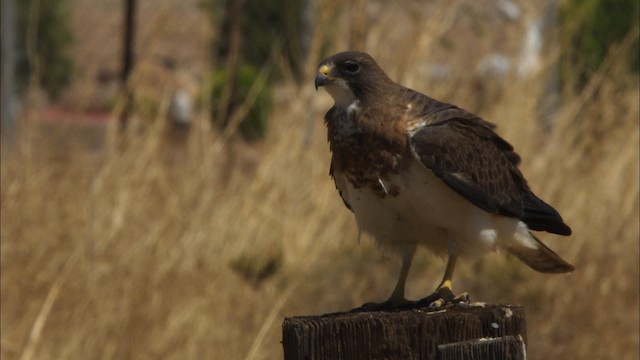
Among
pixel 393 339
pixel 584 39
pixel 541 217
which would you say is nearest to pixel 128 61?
pixel 584 39

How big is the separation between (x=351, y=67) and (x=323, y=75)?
3.9 inches

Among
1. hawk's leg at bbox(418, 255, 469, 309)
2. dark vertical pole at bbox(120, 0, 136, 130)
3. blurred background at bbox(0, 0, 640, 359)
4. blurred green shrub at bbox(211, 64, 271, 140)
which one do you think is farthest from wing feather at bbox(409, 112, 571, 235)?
blurred green shrub at bbox(211, 64, 271, 140)

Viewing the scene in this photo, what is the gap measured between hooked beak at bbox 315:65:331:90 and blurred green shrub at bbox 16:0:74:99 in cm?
509

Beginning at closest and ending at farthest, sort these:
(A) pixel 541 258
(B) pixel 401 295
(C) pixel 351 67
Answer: (B) pixel 401 295 < (C) pixel 351 67 < (A) pixel 541 258

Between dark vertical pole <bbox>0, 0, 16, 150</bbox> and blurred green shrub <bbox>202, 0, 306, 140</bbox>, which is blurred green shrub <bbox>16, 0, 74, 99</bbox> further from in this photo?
blurred green shrub <bbox>202, 0, 306, 140</bbox>

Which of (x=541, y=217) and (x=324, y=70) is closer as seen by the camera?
(x=324, y=70)

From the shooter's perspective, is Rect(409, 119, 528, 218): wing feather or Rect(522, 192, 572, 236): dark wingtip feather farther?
Rect(522, 192, 572, 236): dark wingtip feather

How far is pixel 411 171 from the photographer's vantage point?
12.6 feet

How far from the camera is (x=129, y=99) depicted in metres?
6.75

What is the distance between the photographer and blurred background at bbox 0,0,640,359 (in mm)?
5777

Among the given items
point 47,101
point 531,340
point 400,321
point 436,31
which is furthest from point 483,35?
point 400,321

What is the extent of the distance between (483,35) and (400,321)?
4.86m

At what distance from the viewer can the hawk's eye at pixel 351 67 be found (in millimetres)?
4012

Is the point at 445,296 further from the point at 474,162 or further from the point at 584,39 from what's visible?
the point at 584,39
